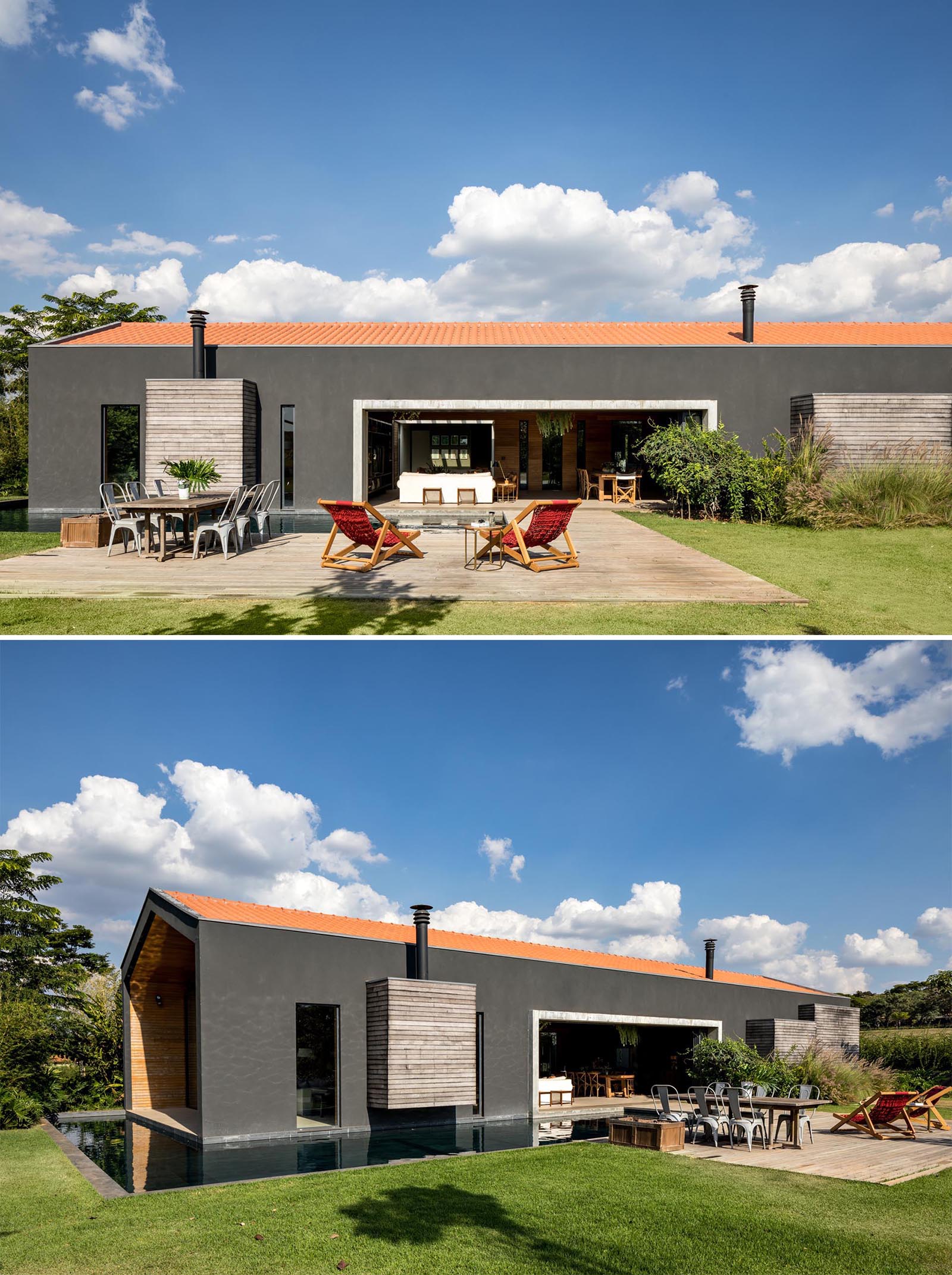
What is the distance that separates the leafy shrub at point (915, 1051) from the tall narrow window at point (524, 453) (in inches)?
665

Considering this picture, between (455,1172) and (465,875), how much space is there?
14.1 metres

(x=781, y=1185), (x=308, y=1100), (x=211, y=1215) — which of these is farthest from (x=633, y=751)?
(x=211, y=1215)

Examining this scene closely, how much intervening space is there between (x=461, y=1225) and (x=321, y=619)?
16.1 feet

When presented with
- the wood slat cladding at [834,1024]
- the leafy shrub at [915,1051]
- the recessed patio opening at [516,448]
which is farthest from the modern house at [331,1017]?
the recessed patio opening at [516,448]

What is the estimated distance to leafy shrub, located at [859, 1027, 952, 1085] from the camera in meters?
17.0

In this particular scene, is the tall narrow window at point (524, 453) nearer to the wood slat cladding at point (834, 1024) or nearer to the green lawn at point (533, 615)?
the wood slat cladding at point (834, 1024)

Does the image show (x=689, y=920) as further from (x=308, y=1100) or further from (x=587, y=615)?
(x=587, y=615)

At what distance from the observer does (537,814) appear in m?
23.1

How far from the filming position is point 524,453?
2739 centimetres

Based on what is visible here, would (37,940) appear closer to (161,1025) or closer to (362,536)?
(161,1025)

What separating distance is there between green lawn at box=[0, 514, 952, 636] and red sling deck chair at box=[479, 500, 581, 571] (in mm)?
2254

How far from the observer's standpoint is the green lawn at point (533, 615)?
25.9 feet

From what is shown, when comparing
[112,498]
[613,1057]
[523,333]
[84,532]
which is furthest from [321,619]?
[523,333]

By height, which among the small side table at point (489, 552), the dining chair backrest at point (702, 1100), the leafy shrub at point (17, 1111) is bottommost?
the leafy shrub at point (17, 1111)
